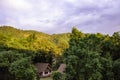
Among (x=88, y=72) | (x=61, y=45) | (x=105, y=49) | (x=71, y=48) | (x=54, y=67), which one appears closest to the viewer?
(x=88, y=72)

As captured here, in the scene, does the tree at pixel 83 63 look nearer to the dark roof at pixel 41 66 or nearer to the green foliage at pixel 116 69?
the green foliage at pixel 116 69

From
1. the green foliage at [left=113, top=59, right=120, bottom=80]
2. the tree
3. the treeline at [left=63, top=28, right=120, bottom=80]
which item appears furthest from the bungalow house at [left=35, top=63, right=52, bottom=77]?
Result: the green foliage at [left=113, top=59, right=120, bottom=80]

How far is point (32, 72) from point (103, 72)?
1235 centimetres

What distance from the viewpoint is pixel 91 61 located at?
35.9 metres

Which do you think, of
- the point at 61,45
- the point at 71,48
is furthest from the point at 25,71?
the point at 61,45

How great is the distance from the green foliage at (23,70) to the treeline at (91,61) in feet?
23.8

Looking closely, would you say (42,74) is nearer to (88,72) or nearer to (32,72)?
(32,72)

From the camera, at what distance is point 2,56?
156ft

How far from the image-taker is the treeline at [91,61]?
36062 millimetres

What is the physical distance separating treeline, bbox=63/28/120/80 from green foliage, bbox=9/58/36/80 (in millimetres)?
7259

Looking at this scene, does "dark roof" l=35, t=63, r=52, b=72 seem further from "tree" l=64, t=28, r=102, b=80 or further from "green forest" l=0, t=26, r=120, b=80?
"tree" l=64, t=28, r=102, b=80

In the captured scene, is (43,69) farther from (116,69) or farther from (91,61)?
(91,61)

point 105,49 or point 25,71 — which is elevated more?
point 105,49

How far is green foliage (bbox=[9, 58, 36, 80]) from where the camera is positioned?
43.4 m
